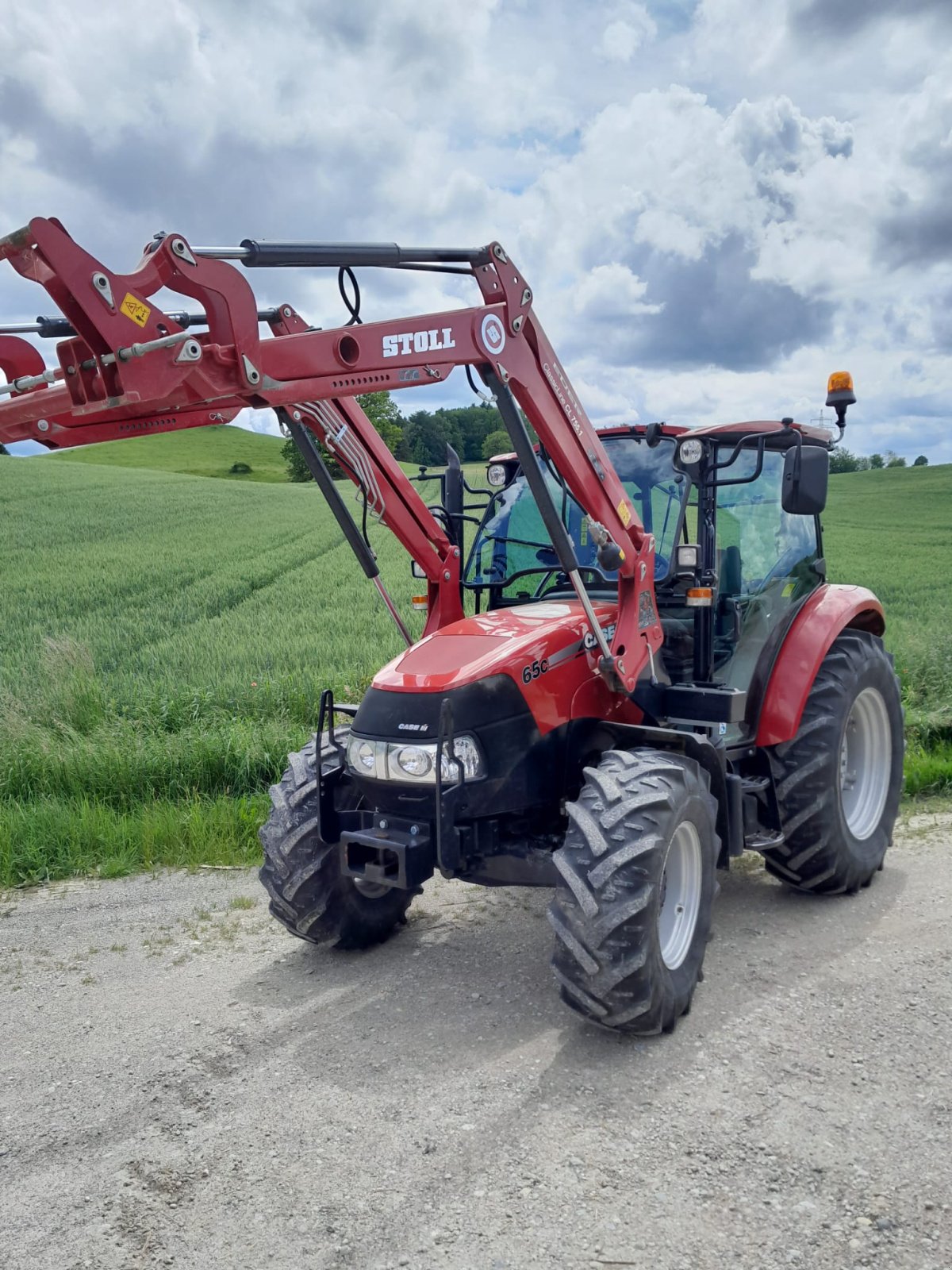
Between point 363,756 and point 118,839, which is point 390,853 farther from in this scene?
point 118,839

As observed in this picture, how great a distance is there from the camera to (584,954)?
12.9ft

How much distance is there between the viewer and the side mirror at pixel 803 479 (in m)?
4.90

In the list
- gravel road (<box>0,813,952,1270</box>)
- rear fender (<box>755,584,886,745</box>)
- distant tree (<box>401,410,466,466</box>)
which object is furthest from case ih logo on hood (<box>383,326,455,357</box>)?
distant tree (<box>401,410,466,466</box>)

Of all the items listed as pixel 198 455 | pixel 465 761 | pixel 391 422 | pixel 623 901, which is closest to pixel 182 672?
pixel 465 761

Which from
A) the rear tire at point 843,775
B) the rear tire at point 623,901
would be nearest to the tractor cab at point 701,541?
the rear tire at point 843,775

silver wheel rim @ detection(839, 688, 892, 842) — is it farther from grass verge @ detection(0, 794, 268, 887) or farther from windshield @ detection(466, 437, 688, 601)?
grass verge @ detection(0, 794, 268, 887)

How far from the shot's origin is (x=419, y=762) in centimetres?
434

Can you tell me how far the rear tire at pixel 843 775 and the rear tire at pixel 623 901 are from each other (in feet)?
4.29

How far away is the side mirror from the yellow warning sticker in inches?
115

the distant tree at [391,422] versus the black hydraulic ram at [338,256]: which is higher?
the distant tree at [391,422]

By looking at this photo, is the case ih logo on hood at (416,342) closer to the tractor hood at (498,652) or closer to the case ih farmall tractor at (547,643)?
the case ih farmall tractor at (547,643)

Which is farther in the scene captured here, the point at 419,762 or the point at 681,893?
the point at 681,893

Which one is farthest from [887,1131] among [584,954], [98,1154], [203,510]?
[203,510]

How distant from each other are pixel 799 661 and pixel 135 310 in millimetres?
3628
